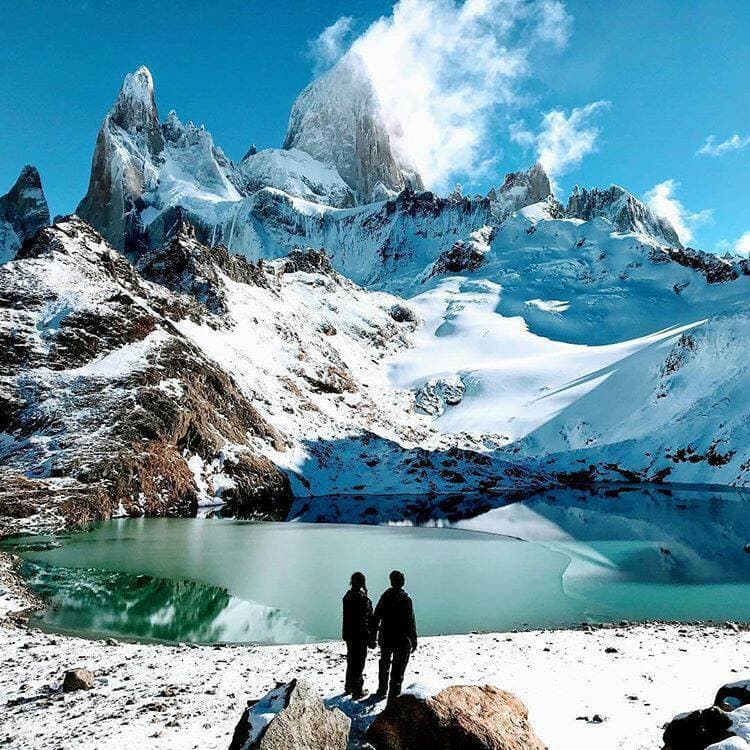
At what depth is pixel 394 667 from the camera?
11.7 m

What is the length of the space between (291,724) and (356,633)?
13.6 ft

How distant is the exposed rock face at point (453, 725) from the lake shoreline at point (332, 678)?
2.80 ft

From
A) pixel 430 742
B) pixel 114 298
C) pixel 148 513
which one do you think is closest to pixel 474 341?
pixel 114 298

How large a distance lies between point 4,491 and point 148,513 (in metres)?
13.9

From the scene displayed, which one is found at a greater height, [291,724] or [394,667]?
[291,724]

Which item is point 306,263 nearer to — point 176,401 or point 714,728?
point 176,401

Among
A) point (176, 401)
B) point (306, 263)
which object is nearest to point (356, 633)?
point (176, 401)

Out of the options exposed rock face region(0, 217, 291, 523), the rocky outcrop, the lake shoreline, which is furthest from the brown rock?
exposed rock face region(0, 217, 291, 523)

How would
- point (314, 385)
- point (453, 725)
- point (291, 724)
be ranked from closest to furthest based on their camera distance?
1. point (291, 724)
2. point (453, 725)
3. point (314, 385)

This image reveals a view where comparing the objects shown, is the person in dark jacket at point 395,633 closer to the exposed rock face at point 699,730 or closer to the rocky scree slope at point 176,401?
the exposed rock face at point 699,730

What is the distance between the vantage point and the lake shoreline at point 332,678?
10.4m

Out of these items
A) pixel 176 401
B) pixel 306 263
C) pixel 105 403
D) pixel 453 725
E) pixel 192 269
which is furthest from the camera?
pixel 306 263

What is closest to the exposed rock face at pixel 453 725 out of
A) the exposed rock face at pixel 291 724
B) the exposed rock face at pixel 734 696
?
the exposed rock face at pixel 291 724

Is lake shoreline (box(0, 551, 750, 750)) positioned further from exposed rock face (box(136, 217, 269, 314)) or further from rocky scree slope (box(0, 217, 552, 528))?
exposed rock face (box(136, 217, 269, 314))
